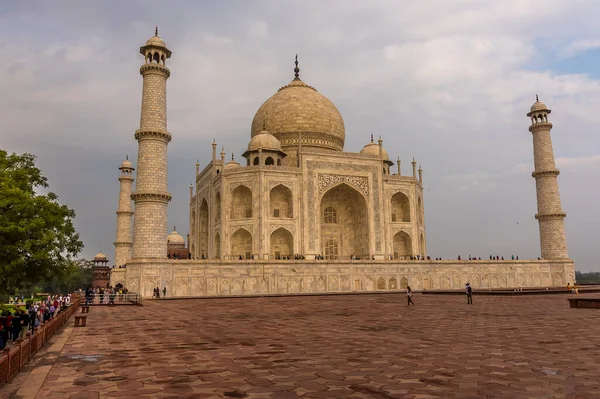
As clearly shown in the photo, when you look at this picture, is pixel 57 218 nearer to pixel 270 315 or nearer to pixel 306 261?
pixel 270 315

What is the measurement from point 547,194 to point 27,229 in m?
31.3

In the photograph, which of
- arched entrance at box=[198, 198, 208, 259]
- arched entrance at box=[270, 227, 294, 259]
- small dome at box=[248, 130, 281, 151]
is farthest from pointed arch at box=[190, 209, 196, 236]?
arched entrance at box=[270, 227, 294, 259]

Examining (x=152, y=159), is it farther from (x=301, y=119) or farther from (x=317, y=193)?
(x=301, y=119)

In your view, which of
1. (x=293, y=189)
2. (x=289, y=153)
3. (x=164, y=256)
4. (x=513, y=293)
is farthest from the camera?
(x=289, y=153)

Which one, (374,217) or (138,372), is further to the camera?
(374,217)

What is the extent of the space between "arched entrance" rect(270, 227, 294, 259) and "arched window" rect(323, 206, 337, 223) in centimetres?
430

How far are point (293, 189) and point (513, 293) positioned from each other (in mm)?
15218

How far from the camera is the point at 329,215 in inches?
1377

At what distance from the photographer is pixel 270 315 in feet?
41.7

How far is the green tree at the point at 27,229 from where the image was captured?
45.6 feet

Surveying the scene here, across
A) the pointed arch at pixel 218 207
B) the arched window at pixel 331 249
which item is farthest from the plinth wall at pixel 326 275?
the pointed arch at pixel 218 207

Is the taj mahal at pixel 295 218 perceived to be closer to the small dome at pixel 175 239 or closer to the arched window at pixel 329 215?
the arched window at pixel 329 215

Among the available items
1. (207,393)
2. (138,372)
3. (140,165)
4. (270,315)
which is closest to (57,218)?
(270,315)

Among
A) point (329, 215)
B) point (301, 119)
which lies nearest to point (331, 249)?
point (329, 215)
